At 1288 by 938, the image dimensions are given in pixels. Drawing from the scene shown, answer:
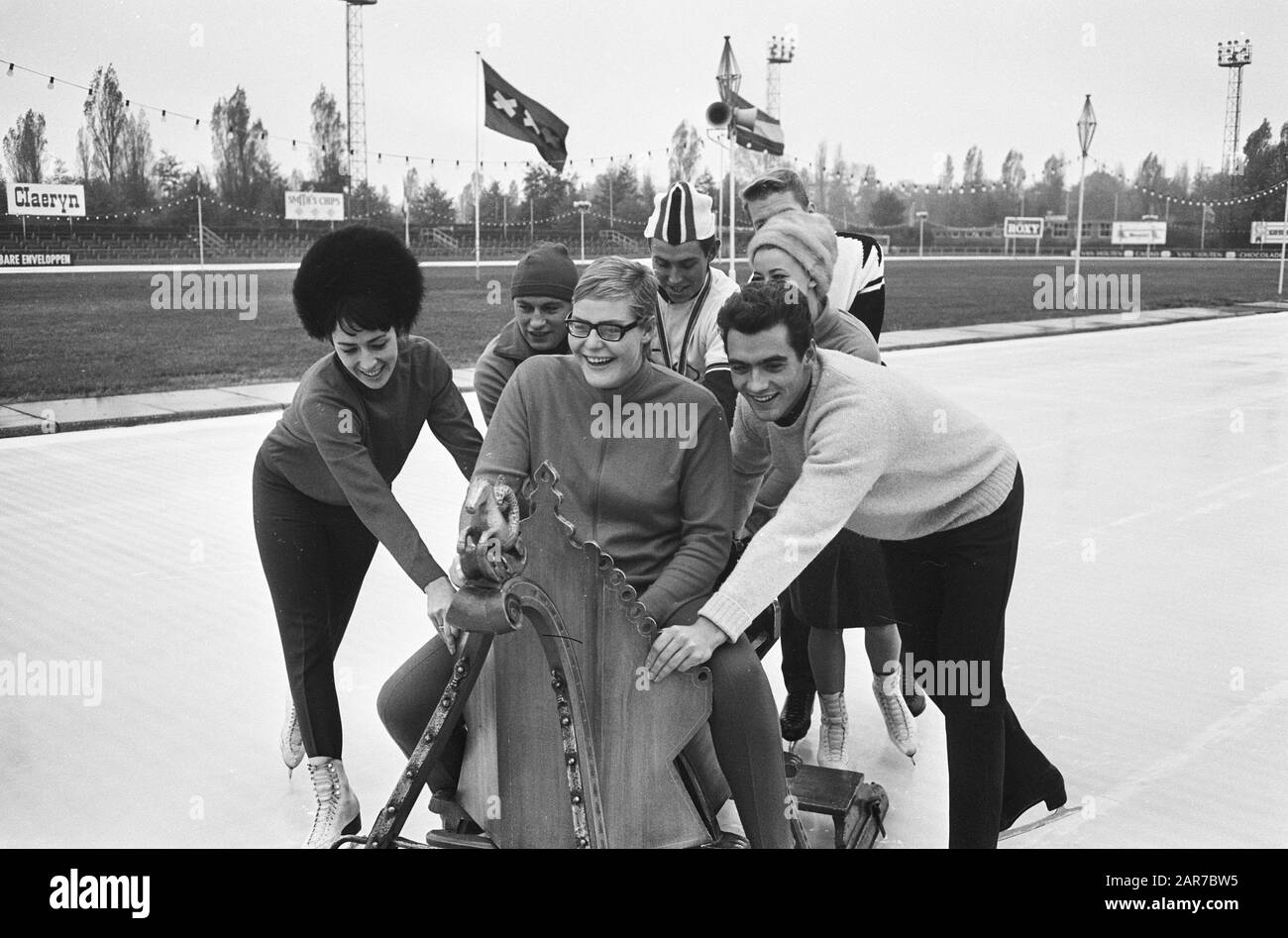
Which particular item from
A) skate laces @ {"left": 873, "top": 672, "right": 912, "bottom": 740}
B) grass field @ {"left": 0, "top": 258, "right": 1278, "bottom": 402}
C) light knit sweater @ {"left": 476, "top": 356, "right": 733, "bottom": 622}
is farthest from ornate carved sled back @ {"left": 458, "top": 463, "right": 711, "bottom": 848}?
grass field @ {"left": 0, "top": 258, "right": 1278, "bottom": 402}

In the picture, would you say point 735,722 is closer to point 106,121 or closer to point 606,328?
point 606,328

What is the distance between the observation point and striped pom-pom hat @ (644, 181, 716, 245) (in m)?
3.36

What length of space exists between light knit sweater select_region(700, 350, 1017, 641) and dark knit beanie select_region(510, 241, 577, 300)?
2.65ft

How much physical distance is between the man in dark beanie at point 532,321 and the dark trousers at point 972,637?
3.88 feet

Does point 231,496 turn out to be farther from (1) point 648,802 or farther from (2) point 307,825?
(1) point 648,802

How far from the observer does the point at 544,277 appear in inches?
132

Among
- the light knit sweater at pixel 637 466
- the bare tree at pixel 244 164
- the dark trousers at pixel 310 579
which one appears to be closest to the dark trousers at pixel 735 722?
the light knit sweater at pixel 637 466

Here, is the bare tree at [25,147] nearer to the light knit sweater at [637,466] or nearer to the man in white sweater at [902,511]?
the light knit sweater at [637,466]

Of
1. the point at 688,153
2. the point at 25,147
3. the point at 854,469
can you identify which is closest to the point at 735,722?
the point at 854,469

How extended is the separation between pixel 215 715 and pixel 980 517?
8.04 feet

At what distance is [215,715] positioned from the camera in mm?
3828

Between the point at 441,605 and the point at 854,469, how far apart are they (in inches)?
33.9

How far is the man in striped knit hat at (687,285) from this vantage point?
3.37m

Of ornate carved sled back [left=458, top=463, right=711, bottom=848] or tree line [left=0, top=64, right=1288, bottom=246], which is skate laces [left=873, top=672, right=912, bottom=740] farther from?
tree line [left=0, top=64, right=1288, bottom=246]
